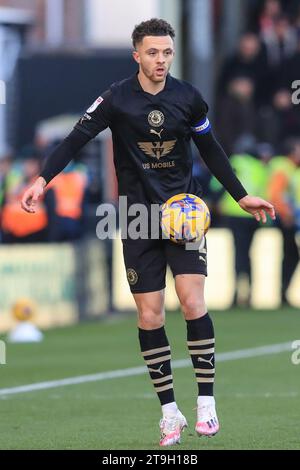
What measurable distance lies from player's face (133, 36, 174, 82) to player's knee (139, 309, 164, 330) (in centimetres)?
129

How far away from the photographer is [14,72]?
26047 mm

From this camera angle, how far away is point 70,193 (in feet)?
68.9

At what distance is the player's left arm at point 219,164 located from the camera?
9164 millimetres

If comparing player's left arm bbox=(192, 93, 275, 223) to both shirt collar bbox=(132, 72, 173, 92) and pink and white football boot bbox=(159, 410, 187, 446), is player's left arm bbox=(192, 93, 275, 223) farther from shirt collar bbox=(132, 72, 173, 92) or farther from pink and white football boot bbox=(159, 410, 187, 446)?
pink and white football boot bbox=(159, 410, 187, 446)

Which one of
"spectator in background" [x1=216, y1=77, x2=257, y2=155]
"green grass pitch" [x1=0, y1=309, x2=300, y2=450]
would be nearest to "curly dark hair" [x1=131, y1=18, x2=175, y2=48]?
"green grass pitch" [x1=0, y1=309, x2=300, y2=450]

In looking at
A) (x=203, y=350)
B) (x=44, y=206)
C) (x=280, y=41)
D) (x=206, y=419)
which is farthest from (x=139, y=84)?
(x=280, y=41)

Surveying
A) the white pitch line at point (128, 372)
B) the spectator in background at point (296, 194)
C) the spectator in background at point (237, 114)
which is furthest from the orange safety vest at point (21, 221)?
the spectator in background at point (237, 114)

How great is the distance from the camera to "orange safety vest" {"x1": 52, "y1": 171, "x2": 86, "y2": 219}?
20719mm

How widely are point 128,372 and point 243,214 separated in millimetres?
7873

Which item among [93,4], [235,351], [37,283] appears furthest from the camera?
[93,4]

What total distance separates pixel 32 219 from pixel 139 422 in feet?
33.2

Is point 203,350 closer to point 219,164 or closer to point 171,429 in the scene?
point 171,429
